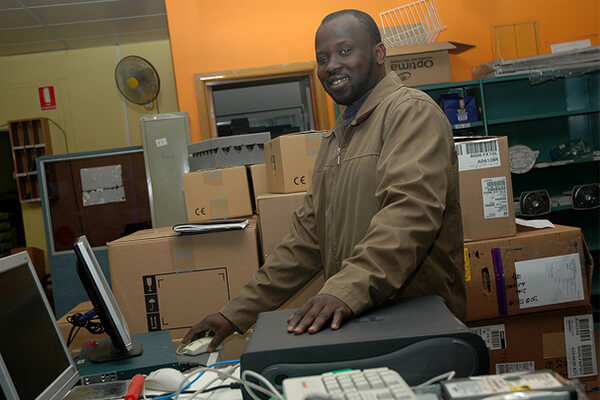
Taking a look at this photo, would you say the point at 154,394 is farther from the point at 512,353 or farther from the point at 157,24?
the point at 157,24

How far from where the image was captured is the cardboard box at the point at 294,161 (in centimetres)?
208

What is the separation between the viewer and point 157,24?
5.20 m

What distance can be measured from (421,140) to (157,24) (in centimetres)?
467

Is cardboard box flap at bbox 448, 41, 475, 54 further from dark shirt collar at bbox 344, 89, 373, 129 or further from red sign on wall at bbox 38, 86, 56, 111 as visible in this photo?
red sign on wall at bbox 38, 86, 56, 111

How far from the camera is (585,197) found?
3475 mm

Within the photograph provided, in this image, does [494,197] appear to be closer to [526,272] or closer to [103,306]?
[526,272]

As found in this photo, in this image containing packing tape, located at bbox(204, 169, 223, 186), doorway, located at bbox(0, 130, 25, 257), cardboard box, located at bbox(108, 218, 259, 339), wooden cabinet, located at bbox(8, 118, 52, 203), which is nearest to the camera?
cardboard box, located at bbox(108, 218, 259, 339)

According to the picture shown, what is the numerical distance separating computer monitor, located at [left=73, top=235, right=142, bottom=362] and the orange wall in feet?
9.19

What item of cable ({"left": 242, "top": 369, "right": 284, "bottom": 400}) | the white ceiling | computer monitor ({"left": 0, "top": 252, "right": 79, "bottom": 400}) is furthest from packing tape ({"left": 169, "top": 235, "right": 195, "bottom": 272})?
the white ceiling

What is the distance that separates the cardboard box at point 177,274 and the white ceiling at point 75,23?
10.9 feet

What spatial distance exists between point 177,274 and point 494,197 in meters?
1.19

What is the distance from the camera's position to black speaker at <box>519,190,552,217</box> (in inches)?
134

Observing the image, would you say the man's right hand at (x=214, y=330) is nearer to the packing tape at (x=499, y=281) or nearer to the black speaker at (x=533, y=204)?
the packing tape at (x=499, y=281)

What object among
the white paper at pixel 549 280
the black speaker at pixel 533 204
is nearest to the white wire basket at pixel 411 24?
the black speaker at pixel 533 204
